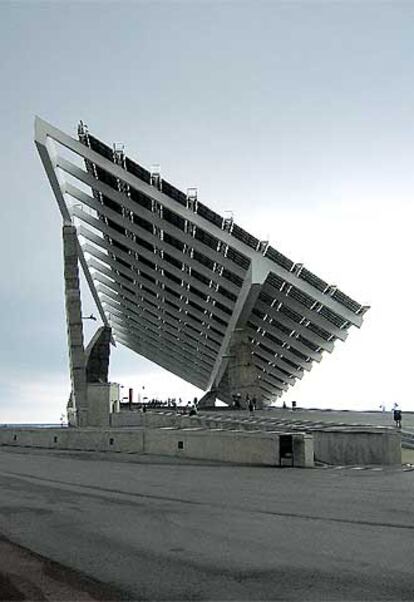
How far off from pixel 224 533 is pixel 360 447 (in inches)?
463

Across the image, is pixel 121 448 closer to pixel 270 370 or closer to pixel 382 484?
pixel 382 484

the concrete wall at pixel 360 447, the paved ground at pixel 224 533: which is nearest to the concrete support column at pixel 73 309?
the concrete wall at pixel 360 447

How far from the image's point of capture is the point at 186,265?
44.2m

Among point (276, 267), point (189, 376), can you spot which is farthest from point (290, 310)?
point (189, 376)

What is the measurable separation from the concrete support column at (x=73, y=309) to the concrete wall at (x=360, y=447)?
25.7 meters

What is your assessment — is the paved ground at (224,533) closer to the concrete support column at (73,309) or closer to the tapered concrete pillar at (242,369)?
the concrete support column at (73,309)

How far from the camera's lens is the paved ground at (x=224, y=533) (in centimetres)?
486

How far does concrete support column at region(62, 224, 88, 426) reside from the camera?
41844mm

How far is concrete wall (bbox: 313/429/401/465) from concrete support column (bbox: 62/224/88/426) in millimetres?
25739

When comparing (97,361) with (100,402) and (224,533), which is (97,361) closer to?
(100,402)

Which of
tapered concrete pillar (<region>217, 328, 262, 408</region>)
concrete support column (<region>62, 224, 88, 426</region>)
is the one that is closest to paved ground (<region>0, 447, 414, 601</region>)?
concrete support column (<region>62, 224, 88, 426</region>)

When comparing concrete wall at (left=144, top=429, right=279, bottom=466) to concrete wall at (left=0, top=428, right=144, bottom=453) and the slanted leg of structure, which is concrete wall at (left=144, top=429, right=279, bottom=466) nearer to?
concrete wall at (left=0, top=428, right=144, bottom=453)

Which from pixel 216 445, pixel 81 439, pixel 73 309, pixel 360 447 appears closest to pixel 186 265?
pixel 73 309

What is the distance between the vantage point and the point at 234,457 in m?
17.8
